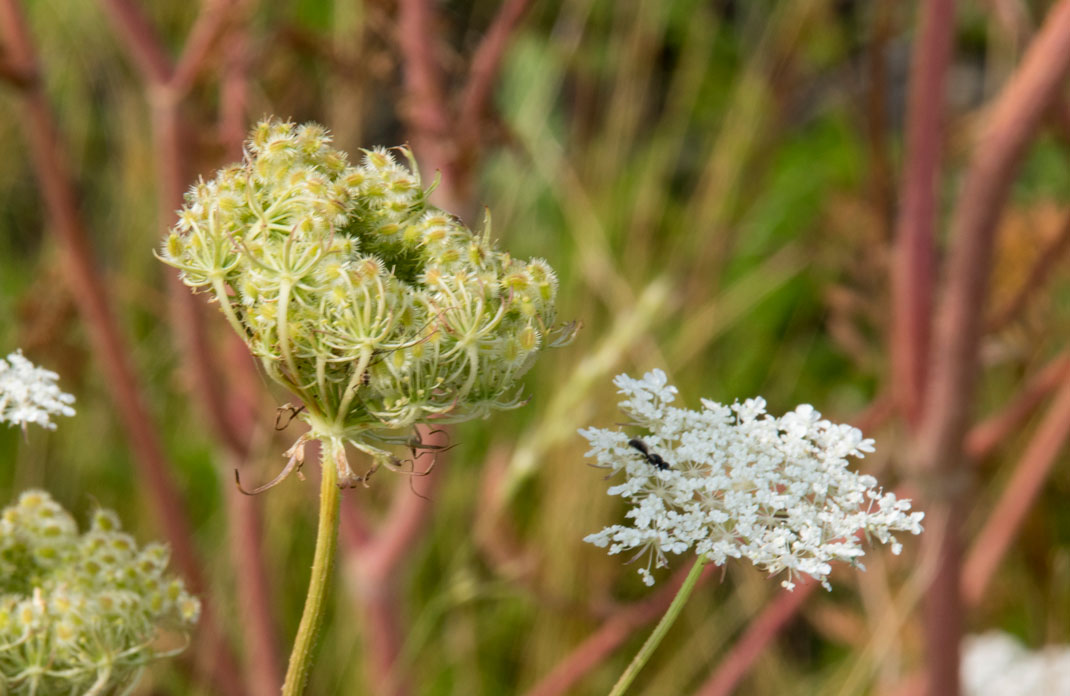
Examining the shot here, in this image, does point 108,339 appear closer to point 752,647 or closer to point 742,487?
point 752,647

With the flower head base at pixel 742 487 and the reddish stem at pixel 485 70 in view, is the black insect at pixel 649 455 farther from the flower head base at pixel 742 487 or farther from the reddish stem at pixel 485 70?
the reddish stem at pixel 485 70

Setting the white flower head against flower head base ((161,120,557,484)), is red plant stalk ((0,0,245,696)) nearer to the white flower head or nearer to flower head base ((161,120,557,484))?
the white flower head

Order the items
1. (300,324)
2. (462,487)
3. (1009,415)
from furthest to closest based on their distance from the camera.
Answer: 1. (462,487)
2. (1009,415)
3. (300,324)

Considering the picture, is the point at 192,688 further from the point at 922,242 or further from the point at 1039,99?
the point at 1039,99

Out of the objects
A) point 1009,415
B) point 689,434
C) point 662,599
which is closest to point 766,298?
point 1009,415

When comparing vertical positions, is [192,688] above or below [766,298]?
below

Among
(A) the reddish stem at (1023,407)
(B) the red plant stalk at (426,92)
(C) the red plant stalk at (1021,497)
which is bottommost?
(C) the red plant stalk at (1021,497)

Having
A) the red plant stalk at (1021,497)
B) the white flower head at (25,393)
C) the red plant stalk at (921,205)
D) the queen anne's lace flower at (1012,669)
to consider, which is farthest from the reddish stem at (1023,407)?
the white flower head at (25,393)

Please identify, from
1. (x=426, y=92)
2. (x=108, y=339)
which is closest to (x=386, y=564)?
(x=108, y=339)
